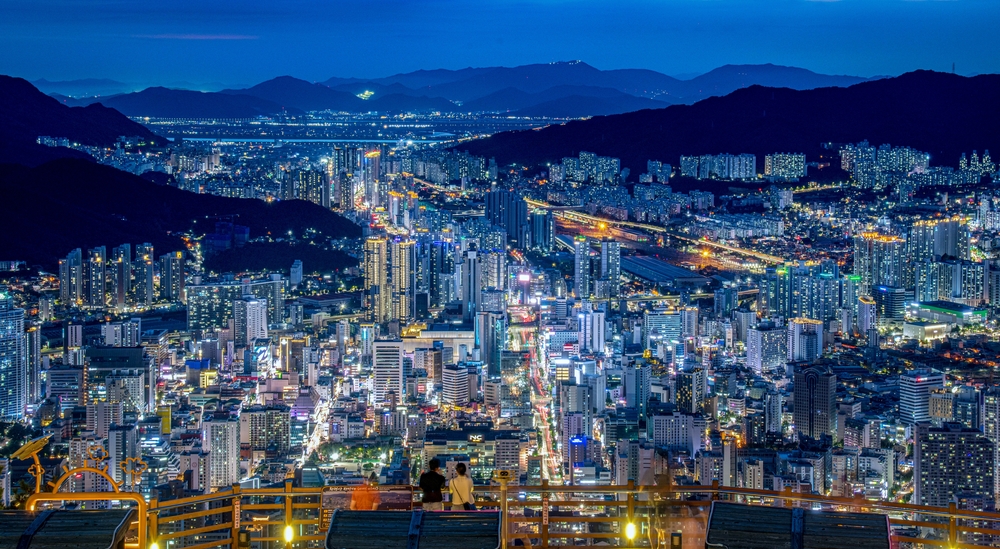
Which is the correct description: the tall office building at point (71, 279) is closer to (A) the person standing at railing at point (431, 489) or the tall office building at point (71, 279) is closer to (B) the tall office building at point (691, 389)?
(B) the tall office building at point (691, 389)

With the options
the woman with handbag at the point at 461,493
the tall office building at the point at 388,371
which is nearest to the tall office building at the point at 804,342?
the tall office building at the point at 388,371

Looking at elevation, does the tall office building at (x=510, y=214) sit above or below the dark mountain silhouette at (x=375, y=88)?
below

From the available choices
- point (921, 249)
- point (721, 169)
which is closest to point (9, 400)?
point (921, 249)

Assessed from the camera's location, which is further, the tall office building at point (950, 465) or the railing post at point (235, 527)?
the tall office building at point (950, 465)

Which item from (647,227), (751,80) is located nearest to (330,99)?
(751,80)

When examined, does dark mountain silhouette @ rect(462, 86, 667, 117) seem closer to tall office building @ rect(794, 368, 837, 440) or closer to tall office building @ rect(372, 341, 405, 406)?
tall office building @ rect(372, 341, 405, 406)

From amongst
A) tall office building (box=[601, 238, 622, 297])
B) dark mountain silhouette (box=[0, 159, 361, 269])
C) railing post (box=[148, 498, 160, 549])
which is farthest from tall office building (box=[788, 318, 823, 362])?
railing post (box=[148, 498, 160, 549])
